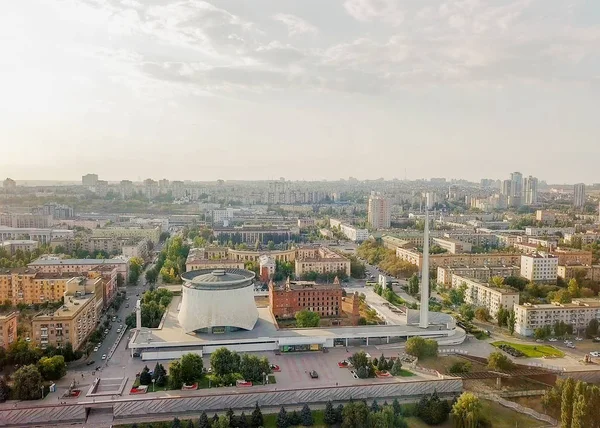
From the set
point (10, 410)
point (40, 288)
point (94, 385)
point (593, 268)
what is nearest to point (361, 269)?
point (593, 268)

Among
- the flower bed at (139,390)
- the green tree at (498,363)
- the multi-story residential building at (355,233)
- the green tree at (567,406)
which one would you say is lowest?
the flower bed at (139,390)

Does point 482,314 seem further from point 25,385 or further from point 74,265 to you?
point 74,265

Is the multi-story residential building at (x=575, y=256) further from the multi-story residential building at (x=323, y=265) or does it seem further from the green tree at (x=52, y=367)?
the green tree at (x=52, y=367)

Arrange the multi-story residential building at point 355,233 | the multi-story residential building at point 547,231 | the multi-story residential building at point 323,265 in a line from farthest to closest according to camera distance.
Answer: the multi-story residential building at point 355,233, the multi-story residential building at point 547,231, the multi-story residential building at point 323,265

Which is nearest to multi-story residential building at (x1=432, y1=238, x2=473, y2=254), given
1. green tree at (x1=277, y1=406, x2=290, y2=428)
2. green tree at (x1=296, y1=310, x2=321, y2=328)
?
green tree at (x1=296, y1=310, x2=321, y2=328)

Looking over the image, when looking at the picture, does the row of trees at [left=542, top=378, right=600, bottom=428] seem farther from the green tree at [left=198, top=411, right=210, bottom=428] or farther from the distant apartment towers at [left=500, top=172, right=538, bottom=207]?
the distant apartment towers at [left=500, top=172, right=538, bottom=207]

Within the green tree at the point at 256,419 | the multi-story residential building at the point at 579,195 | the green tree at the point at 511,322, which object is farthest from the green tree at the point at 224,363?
the multi-story residential building at the point at 579,195
